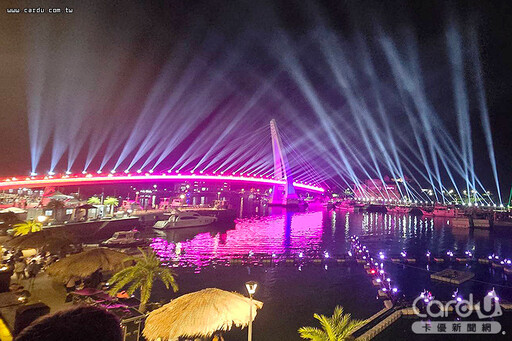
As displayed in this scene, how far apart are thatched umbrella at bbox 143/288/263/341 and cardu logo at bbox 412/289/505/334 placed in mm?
9373

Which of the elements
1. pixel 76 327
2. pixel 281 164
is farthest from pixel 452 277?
pixel 281 164

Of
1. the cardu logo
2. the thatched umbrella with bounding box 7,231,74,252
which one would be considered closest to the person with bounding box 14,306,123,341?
the cardu logo

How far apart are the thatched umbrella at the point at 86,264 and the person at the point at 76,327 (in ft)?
35.1

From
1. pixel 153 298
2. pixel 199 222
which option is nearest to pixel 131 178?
pixel 199 222

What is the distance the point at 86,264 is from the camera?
35.4 ft

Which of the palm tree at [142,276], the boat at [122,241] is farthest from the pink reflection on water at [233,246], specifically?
the palm tree at [142,276]

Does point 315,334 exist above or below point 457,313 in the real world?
above

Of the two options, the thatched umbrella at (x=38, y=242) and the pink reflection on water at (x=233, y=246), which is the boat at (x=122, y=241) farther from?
the thatched umbrella at (x=38, y=242)

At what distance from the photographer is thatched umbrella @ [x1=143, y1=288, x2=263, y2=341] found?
22.5 ft

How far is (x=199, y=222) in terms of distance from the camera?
1706 inches

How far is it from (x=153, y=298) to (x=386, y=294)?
42.7 ft

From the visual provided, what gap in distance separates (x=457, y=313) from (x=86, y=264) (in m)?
17.2

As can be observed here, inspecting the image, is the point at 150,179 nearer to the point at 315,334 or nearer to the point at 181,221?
the point at 181,221

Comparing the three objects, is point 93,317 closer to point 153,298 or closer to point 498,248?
point 153,298
